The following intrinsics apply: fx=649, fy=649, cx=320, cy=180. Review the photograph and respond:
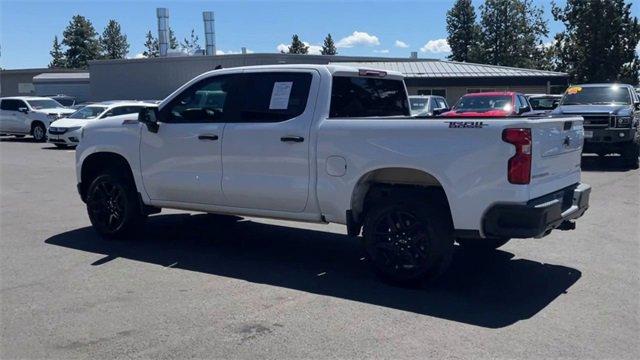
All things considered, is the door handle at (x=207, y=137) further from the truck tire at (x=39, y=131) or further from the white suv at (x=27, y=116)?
the truck tire at (x=39, y=131)

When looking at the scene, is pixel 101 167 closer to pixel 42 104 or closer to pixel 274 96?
pixel 274 96

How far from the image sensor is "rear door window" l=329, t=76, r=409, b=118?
670 cm

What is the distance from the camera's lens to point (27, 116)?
28.0 m

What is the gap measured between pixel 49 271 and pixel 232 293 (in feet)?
6.89

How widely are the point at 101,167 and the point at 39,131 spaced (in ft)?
71.7

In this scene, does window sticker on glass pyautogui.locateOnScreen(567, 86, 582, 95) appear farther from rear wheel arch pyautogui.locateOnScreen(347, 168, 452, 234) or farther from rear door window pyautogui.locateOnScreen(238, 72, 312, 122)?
rear wheel arch pyautogui.locateOnScreen(347, 168, 452, 234)

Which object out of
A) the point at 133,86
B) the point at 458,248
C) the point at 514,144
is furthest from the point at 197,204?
the point at 133,86

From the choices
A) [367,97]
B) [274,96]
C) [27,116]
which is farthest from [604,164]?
[27,116]

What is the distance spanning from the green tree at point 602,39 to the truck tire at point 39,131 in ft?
117

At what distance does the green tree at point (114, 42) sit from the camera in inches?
3979

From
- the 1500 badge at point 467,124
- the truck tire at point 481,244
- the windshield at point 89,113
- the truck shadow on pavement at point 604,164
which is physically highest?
the 1500 badge at point 467,124

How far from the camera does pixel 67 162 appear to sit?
1836 centimetres

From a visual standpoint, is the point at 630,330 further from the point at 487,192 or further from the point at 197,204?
the point at 197,204

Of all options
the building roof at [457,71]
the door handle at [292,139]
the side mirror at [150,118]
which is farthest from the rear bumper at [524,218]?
the building roof at [457,71]
